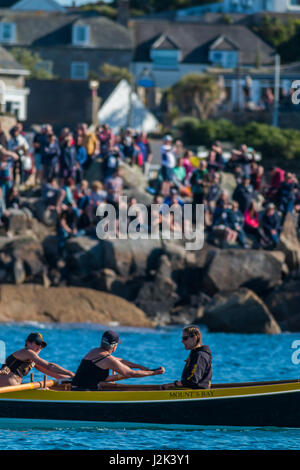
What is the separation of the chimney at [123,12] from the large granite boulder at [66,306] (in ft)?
179

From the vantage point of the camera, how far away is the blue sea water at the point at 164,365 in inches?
667

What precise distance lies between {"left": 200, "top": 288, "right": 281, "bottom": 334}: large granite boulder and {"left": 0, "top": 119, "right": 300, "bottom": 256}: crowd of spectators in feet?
10.6

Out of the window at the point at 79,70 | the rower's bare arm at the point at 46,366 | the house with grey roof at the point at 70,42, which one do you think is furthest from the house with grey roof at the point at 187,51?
the rower's bare arm at the point at 46,366

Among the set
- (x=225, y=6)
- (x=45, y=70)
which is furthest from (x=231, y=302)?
(x=225, y=6)

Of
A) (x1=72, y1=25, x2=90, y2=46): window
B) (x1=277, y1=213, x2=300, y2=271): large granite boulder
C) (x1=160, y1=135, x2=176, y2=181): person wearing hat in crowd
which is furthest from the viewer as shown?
(x1=72, y1=25, x2=90, y2=46): window

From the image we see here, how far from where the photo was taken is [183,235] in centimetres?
3225

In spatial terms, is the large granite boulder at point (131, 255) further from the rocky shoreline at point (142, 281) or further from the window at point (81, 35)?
the window at point (81, 35)

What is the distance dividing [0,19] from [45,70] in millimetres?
5354

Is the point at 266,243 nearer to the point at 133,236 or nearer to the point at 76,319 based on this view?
the point at 133,236

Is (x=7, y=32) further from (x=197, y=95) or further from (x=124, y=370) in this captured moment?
(x=124, y=370)

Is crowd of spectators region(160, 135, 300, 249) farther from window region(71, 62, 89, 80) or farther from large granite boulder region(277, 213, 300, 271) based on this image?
window region(71, 62, 89, 80)

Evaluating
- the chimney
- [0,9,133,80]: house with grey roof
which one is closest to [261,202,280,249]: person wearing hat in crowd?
[0,9,133,80]: house with grey roof

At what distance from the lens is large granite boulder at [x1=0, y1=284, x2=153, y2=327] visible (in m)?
29.2

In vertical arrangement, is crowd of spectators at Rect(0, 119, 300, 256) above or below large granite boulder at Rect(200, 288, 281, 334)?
above
